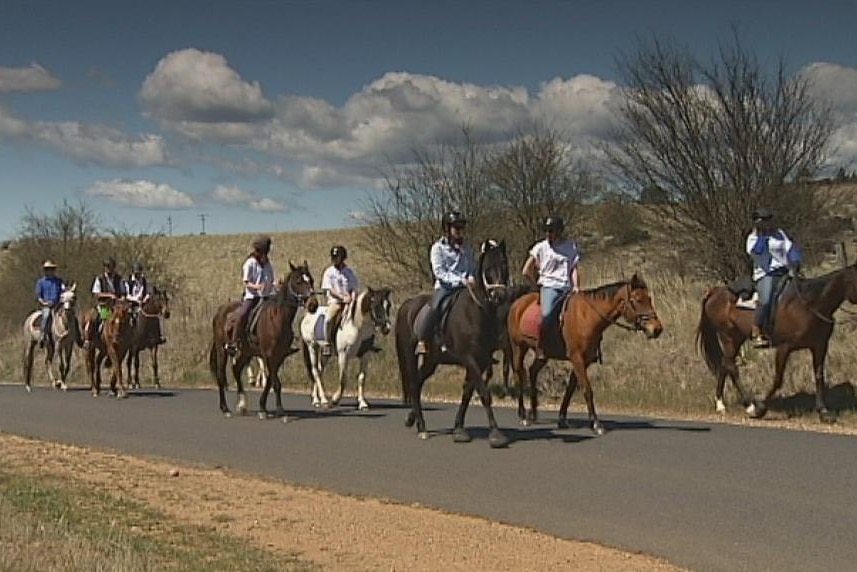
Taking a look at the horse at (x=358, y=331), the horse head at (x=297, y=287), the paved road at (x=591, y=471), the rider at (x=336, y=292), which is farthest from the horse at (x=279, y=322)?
the rider at (x=336, y=292)

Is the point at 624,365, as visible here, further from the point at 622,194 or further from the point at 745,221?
the point at 622,194

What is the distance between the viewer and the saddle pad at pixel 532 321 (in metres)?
15.7

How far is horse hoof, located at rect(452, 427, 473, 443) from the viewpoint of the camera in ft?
47.7

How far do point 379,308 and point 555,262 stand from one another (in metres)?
5.11

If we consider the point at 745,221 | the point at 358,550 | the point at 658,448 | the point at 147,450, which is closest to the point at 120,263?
the point at 745,221

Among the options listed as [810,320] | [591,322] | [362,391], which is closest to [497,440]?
[591,322]

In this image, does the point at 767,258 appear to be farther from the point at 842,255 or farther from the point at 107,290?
the point at 107,290

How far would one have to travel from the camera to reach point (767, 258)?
1675 cm

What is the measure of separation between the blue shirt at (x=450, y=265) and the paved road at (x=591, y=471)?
2.06m

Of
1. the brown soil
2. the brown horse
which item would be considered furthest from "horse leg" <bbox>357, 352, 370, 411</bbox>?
the brown soil

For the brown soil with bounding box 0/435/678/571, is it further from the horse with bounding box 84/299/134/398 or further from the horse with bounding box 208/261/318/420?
the horse with bounding box 84/299/134/398

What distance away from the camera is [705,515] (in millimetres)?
9891

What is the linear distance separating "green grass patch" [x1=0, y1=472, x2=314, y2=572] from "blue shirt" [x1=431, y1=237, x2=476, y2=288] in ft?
16.3

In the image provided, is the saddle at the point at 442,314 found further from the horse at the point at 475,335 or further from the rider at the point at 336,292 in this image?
the rider at the point at 336,292
